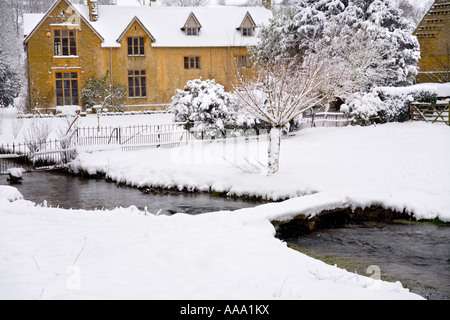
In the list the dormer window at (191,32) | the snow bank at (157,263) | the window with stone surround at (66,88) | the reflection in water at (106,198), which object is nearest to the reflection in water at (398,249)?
the snow bank at (157,263)

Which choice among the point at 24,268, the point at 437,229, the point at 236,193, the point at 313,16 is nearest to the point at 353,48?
the point at 313,16

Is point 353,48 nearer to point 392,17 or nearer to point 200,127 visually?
point 392,17

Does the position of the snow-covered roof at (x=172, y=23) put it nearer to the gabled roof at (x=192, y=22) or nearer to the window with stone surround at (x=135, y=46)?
the gabled roof at (x=192, y=22)

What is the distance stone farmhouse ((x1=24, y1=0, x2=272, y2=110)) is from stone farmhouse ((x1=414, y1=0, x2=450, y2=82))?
14604mm

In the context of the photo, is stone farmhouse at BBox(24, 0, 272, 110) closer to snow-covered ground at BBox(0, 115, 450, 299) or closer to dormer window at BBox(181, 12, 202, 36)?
dormer window at BBox(181, 12, 202, 36)

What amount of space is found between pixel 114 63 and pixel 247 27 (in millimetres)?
12992

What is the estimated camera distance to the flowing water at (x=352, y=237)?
31.3 feet

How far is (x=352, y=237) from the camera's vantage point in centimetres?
1216

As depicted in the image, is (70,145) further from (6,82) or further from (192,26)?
(6,82)

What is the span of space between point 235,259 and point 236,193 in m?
8.45

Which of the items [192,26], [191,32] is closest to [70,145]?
[192,26]

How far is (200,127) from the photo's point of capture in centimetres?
2464

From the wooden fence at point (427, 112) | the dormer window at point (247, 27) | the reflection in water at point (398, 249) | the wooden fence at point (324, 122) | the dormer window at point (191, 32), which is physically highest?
the dormer window at point (247, 27)

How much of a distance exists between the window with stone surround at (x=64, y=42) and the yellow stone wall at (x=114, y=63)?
0.36 m
